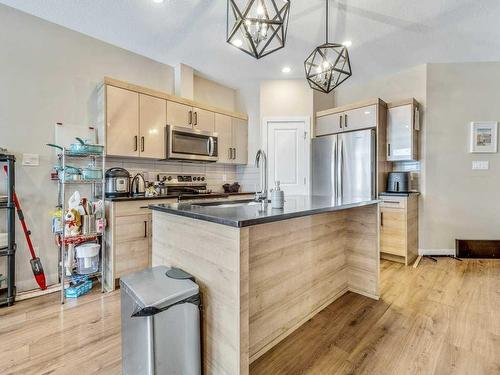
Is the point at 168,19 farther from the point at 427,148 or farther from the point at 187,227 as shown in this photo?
the point at 427,148

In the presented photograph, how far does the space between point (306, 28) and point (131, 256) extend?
3.05 m

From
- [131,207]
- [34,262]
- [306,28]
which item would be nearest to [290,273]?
[131,207]

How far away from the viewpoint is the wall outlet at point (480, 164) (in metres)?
3.56

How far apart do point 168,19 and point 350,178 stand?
2995mm

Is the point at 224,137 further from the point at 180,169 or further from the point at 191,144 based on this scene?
the point at 180,169

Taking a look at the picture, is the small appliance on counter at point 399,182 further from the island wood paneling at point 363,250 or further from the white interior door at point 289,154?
the island wood paneling at point 363,250

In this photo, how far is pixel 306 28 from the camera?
9.20ft

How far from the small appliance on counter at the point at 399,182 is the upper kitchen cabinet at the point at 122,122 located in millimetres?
3396

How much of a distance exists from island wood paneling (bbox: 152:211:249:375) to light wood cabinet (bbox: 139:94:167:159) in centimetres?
187

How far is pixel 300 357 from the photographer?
5.26ft

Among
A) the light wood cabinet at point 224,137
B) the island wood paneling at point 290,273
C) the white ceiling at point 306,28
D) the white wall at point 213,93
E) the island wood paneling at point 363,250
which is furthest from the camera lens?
the white wall at point 213,93

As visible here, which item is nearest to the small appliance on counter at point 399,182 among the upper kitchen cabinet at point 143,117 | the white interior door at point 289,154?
the white interior door at point 289,154

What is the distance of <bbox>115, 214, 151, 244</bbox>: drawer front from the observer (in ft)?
8.43

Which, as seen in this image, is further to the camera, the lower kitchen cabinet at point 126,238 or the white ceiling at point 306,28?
the lower kitchen cabinet at point 126,238
